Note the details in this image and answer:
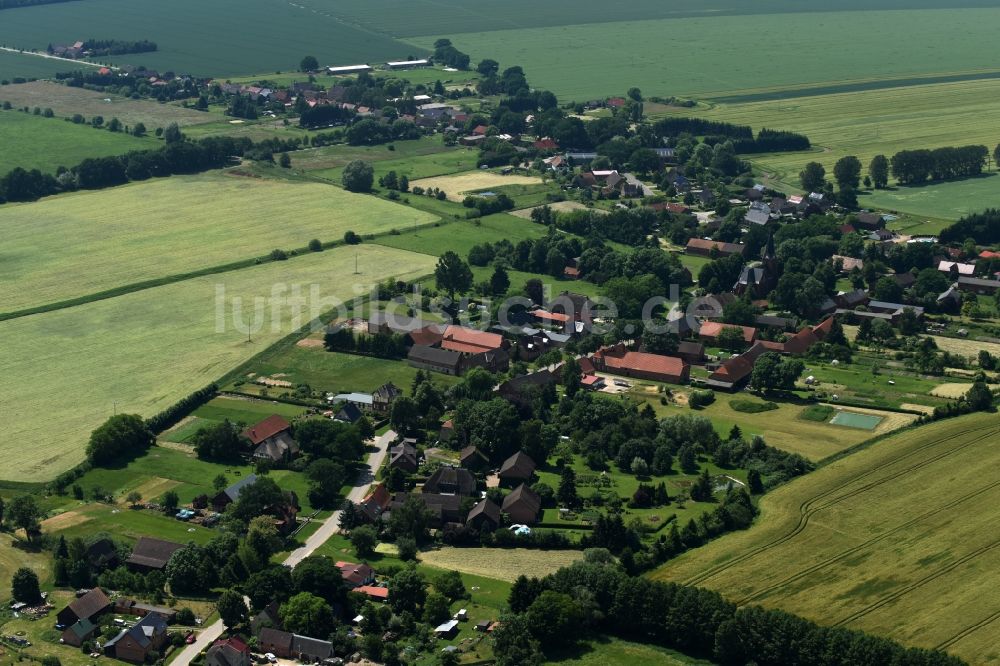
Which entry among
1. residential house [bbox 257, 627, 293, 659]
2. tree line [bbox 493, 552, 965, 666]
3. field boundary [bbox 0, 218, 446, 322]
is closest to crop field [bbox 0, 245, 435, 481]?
field boundary [bbox 0, 218, 446, 322]

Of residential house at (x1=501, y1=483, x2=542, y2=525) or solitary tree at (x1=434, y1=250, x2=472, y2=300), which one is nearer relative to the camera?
residential house at (x1=501, y1=483, x2=542, y2=525)

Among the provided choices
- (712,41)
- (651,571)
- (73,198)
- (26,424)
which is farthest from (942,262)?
(712,41)

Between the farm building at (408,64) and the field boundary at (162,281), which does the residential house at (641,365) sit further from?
the farm building at (408,64)

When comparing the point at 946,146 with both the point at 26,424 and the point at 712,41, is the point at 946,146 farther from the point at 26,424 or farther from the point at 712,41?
the point at 26,424

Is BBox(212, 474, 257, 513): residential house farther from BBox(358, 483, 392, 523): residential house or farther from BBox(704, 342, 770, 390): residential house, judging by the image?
BBox(704, 342, 770, 390): residential house

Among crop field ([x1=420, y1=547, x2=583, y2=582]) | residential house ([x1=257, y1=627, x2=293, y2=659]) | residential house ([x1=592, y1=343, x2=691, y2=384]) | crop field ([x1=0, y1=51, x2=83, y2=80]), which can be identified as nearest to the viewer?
residential house ([x1=257, y1=627, x2=293, y2=659])

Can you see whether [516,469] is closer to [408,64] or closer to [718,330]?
[718,330]
